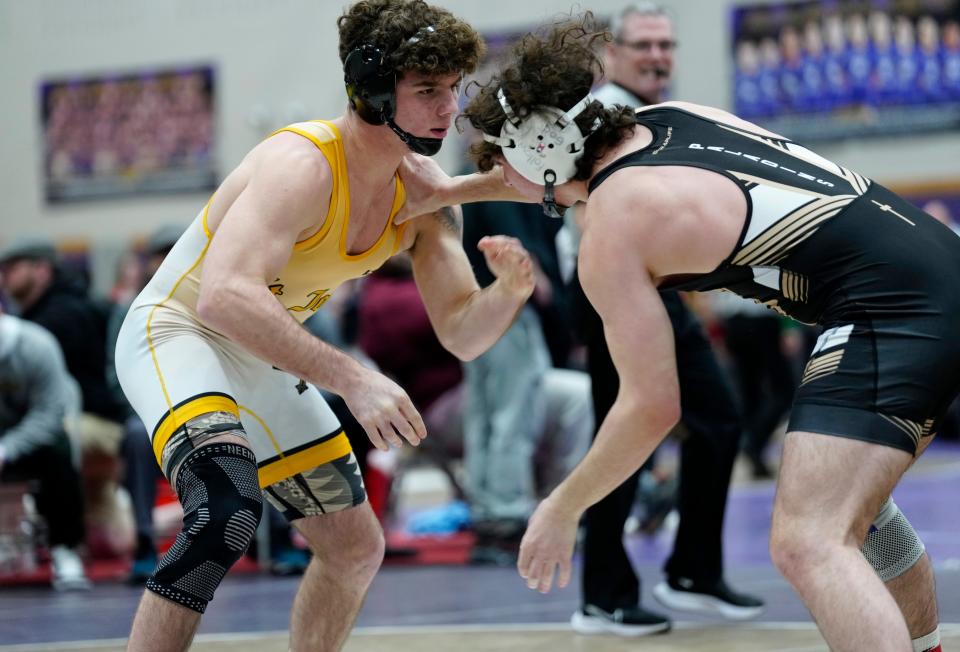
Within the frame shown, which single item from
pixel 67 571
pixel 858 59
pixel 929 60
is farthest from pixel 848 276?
pixel 858 59

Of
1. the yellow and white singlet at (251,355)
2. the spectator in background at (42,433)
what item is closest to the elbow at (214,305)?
the yellow and white singlet at (251,355)

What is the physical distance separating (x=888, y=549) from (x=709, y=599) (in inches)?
71.6

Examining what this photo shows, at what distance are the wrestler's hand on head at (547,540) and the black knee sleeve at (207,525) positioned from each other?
681mm

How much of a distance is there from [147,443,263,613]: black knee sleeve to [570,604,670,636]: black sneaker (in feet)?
6.23

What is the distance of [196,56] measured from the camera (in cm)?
1933

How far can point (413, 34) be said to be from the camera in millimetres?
3520

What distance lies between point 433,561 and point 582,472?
4.26 meters

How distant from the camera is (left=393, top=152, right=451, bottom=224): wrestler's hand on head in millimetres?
3865

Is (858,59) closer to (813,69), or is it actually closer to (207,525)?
(813,69)

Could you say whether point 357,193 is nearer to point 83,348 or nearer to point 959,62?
point 83,348

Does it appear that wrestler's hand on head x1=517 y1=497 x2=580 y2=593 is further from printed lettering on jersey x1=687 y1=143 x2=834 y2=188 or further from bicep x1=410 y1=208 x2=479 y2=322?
bicep x1=410 y1=208 x2=479 y2=322

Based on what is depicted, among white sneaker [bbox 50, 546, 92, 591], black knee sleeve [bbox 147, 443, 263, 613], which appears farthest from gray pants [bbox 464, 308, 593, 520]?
black knee sleeve [bbox 147, 443, 263, 613]

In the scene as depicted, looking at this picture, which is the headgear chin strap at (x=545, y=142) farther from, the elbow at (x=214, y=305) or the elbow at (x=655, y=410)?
the elbow at (x=214, y=305)

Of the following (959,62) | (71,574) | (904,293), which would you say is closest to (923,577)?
(904,293)
